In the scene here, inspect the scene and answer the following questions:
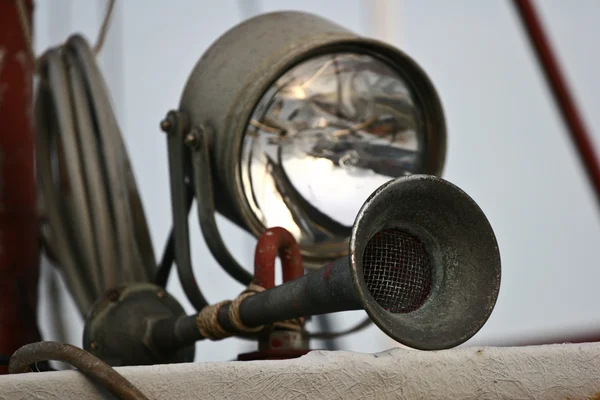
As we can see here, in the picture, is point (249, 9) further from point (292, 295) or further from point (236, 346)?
point (292, 295)

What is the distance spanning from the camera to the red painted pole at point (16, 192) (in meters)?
1.51

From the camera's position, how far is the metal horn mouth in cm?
79

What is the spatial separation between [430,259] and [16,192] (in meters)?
0.94

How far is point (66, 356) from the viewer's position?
0.71 metres

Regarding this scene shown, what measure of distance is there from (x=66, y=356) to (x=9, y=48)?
3.43 ft

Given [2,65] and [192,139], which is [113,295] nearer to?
[192,139]

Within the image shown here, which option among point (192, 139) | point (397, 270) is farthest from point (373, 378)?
point (192, 139)

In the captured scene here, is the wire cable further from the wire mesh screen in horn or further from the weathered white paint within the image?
the wire mesh screen in horn

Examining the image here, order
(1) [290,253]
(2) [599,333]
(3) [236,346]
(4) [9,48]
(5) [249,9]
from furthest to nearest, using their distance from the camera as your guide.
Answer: (5) [249,9] → (3) [236,346] → (2) [599,333] → (4) [9,48] → (1) [290,253]

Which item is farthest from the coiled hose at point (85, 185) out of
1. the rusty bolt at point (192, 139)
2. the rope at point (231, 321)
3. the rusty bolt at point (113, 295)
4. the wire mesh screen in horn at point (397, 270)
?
the wire mesh screen in horn at point (397, 270)

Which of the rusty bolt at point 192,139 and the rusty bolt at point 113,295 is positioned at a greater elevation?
the rusty bolt at point 192,139

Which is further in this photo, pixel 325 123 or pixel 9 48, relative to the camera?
pixel 9 48

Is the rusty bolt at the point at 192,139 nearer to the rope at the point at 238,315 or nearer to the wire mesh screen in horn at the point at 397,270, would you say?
the rope at the point at 238,315

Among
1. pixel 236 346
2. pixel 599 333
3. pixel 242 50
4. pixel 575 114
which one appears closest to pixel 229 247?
pixel 242 50
